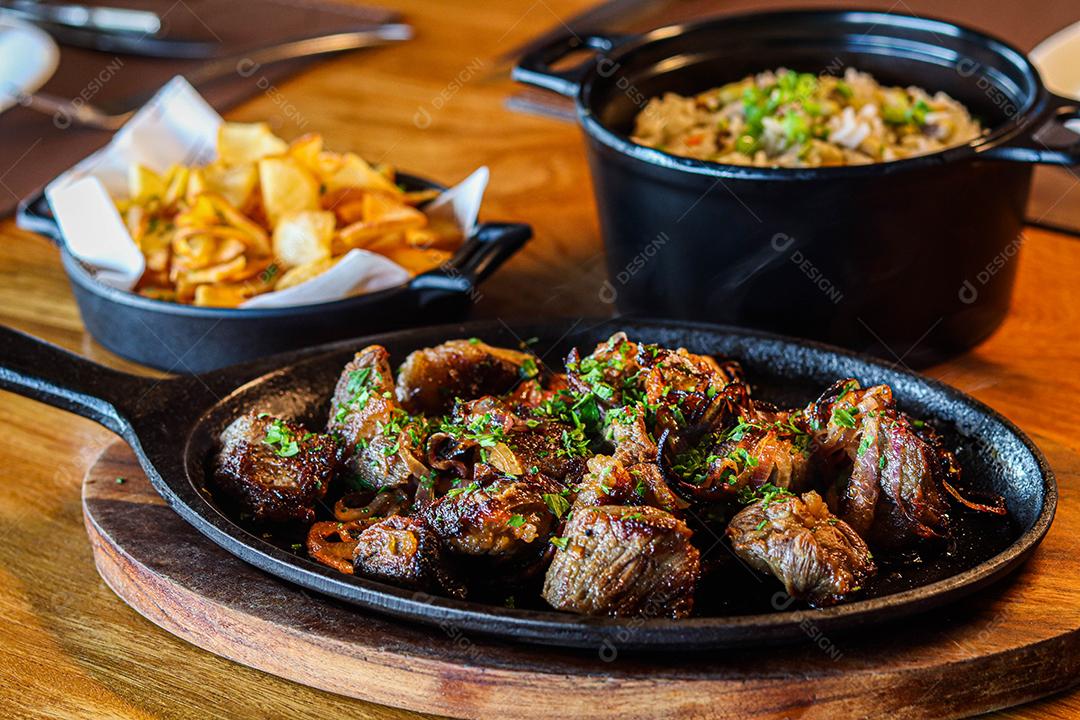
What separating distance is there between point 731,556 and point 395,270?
1.07 metres

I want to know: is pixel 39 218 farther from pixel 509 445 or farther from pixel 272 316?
pixel 509 445

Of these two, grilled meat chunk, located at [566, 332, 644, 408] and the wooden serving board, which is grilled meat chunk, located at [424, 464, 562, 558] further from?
grilled meat chunk, located at [566, 332, 644, 408]

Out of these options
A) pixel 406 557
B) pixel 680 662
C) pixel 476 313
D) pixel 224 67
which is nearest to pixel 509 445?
pixel 406 557

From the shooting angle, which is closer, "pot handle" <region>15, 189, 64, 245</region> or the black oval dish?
the black oval dish

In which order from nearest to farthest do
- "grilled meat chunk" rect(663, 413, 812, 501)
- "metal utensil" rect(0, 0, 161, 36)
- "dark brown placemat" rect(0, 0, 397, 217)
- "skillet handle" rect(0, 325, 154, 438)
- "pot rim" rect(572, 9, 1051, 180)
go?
"grilled meat chunk" rect(663, 413, 812, 501) → "skillet handle" rect(0, 325, 154, 438) → "pot rim" rect(572, 9, 1051, 180) → "dark brown placemat" rect(0, 0, 397, 217) → "metal utensil" rect(0, 0, 161, 36)

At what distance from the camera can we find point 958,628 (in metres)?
1.49

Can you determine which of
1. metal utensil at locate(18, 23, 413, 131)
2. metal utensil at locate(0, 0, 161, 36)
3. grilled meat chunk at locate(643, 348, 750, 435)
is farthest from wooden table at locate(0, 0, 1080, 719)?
metal utensil at locate(0, 0, 161, 36)

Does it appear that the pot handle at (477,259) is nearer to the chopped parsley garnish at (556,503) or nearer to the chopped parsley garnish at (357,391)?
the chopped parsley garnish at (357,391)

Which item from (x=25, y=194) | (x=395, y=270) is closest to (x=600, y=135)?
(x=395, y=270)

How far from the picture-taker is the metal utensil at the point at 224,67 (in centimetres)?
353

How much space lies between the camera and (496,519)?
1558 mm

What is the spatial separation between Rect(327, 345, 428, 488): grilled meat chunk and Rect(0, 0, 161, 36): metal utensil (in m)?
2.71

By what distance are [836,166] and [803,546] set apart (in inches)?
32.1

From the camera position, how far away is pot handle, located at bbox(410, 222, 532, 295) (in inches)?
93.1
